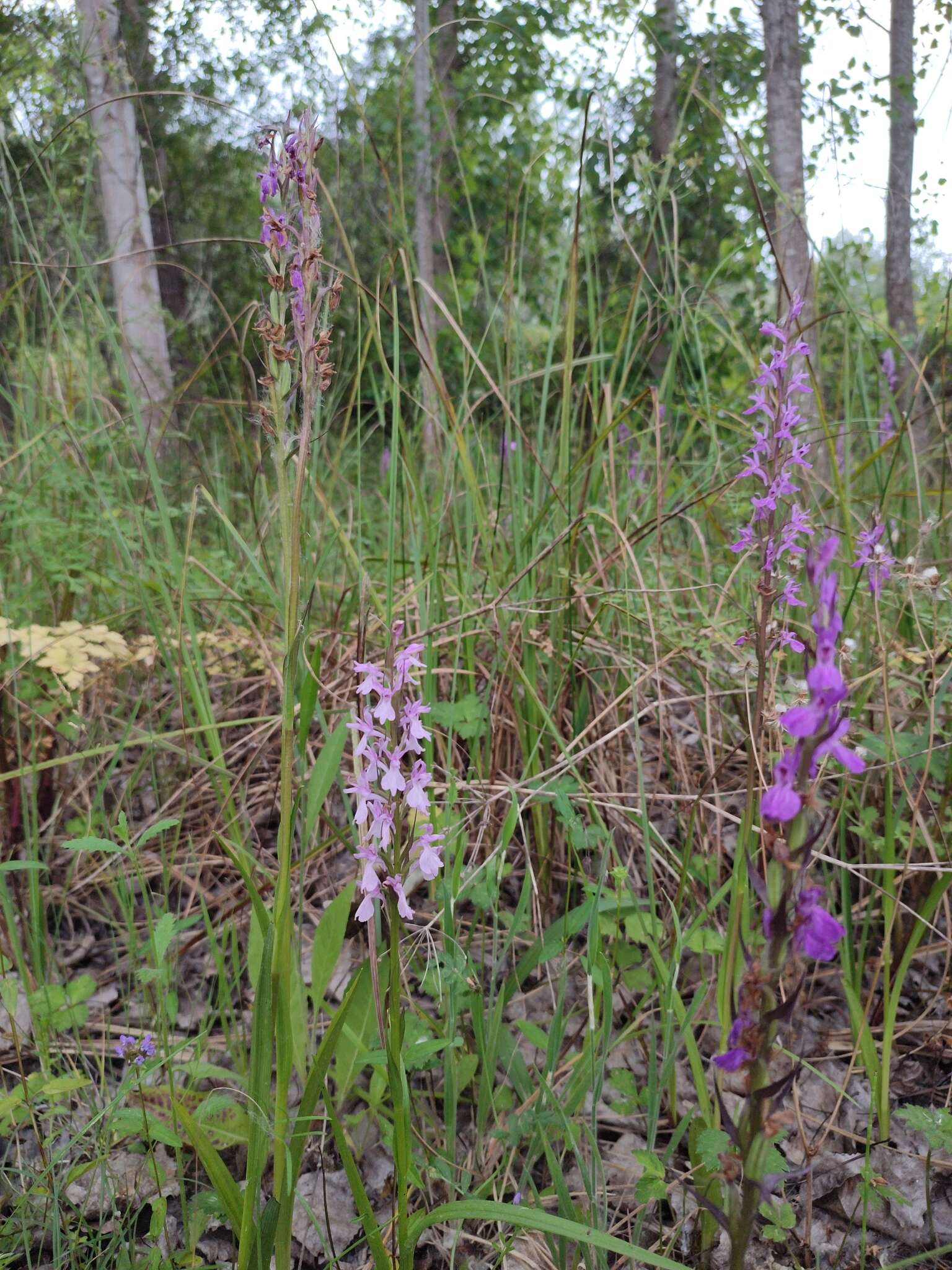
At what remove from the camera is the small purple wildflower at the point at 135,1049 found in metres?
1.36

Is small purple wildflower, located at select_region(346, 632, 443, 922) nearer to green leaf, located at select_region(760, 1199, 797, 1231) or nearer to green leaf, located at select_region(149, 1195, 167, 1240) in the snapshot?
green leaf, located at select_region(149, 1195, 167, 1240)

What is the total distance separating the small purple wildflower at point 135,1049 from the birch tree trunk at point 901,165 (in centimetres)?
564

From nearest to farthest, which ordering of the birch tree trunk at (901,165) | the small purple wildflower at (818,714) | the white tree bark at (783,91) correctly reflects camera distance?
the small purple wildflower at (818,714), the white tree bark at (783,91), the birch tree trunk at (901,165)

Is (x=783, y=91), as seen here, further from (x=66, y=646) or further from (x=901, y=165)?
(x=901, y=165)

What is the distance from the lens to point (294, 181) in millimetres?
1021

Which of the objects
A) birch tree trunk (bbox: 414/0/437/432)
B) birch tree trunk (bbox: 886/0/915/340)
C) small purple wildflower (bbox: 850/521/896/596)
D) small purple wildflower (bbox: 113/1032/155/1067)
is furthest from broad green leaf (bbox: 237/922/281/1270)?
birch tree trunk (bbox: 414/0/437/432)

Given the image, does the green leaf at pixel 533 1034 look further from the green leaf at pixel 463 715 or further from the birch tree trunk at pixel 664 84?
the birch tree trunk at pixel 664 84

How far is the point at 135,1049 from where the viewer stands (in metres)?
1.33

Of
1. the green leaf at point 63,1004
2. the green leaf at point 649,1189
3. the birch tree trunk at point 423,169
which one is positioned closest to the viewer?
the green leaf at point 649,1189

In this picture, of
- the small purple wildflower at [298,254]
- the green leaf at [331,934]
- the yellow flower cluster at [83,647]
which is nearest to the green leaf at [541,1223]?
the green leaf at [331,934]

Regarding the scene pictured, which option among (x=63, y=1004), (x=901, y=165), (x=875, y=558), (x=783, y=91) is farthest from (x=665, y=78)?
(x=63, y=1004)

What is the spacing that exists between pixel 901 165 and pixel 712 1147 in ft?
36.8

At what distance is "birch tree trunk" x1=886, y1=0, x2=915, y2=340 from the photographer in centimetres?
691

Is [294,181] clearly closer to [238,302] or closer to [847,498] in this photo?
[847,498]
